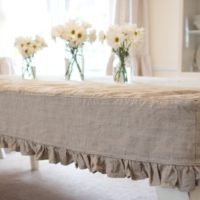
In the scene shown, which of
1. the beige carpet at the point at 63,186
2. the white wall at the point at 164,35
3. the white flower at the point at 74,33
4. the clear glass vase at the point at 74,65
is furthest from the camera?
the white wall at the point at 164,35

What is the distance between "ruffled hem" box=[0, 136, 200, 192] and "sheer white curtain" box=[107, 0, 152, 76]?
2.08 m

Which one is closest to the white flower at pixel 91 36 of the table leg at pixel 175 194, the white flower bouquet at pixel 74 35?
the white flower bouquet at pixel 74 35

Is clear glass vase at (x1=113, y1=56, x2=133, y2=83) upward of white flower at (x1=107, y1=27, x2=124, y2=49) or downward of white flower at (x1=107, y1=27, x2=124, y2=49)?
downward

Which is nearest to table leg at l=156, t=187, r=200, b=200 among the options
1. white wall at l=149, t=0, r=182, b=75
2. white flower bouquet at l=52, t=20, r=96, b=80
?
white flower bouquet at l=52, t=20, r=96, b=80

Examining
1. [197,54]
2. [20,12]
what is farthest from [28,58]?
[20,12]

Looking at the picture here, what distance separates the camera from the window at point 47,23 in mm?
3557

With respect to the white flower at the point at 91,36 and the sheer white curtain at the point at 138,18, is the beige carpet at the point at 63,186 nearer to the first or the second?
the white flower at the point at 91,36

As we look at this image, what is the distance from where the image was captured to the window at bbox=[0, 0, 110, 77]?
356cm

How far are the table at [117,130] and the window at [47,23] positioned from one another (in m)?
2.36

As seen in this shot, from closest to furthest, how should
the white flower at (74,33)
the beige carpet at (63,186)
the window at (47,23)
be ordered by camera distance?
the white flower at (74,33) → the beige carpet at (63,186) → the window at (47,23)

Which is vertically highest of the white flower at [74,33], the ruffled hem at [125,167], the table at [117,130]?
the white flower at [74,33]

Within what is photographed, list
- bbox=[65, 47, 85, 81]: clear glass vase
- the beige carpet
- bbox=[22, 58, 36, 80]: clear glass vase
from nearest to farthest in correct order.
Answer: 1. bbox=[65, 47, 85, 81]: clear glass vase
2. the beige carpet
3. bbox=[22, 58, 36, 80]: clear glass vase

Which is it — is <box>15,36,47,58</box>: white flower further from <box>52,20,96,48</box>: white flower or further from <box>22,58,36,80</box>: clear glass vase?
<box>52,20,96,48</box>: white flower

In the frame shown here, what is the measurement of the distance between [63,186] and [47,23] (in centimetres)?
200
